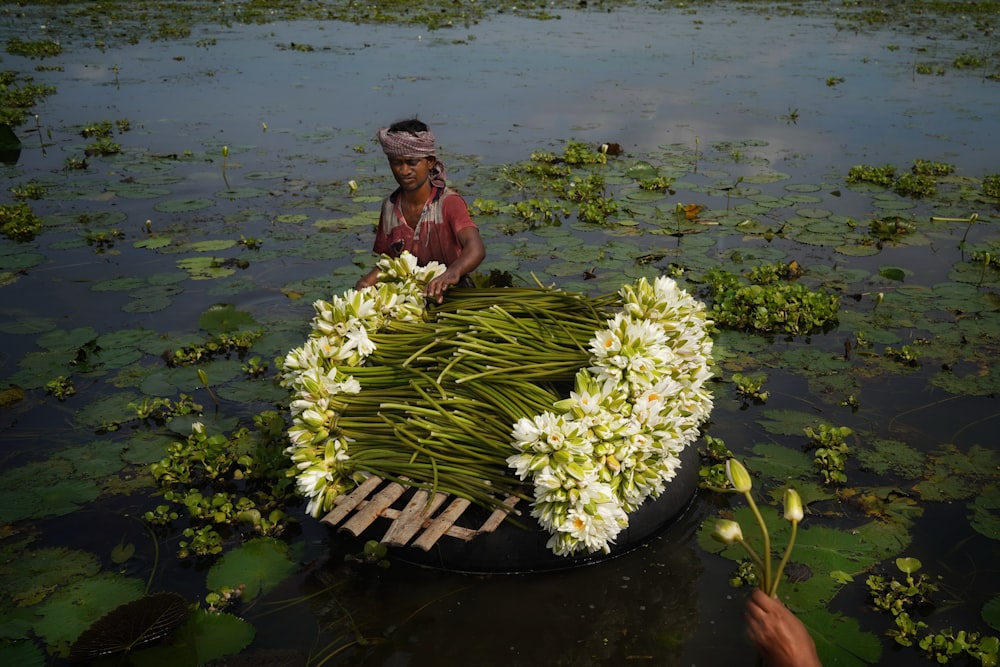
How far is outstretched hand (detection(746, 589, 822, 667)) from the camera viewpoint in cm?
219

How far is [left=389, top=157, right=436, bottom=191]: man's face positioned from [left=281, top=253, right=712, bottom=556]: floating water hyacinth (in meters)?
0.51

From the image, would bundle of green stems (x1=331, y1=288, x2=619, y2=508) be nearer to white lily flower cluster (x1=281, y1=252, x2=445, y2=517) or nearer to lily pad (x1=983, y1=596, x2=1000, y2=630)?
white lily flower cluster (x1=281, y1=252, x2=445, y2=517)

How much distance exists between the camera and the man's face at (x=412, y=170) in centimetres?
446

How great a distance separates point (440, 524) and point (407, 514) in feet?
0.58

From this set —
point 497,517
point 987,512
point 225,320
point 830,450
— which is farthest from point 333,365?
point 987,512

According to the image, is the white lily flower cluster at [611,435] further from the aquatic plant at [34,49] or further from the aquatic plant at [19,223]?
the aquatic plant at [34,49]

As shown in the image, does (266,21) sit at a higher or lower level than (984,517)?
higher

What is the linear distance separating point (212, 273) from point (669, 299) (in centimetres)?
494

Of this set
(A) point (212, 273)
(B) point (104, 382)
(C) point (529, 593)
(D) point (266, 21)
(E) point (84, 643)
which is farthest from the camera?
(D) point (266, 21)

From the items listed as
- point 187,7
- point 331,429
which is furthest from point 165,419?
point 187,7

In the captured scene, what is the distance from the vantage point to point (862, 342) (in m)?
5.70

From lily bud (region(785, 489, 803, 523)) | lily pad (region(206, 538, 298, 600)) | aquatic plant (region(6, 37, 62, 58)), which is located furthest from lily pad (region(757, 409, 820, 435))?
aquatic plant (region(6, 37, 62, 58))

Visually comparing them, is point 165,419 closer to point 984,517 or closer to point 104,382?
point 104,382

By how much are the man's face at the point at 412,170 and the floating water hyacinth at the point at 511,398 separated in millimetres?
507
